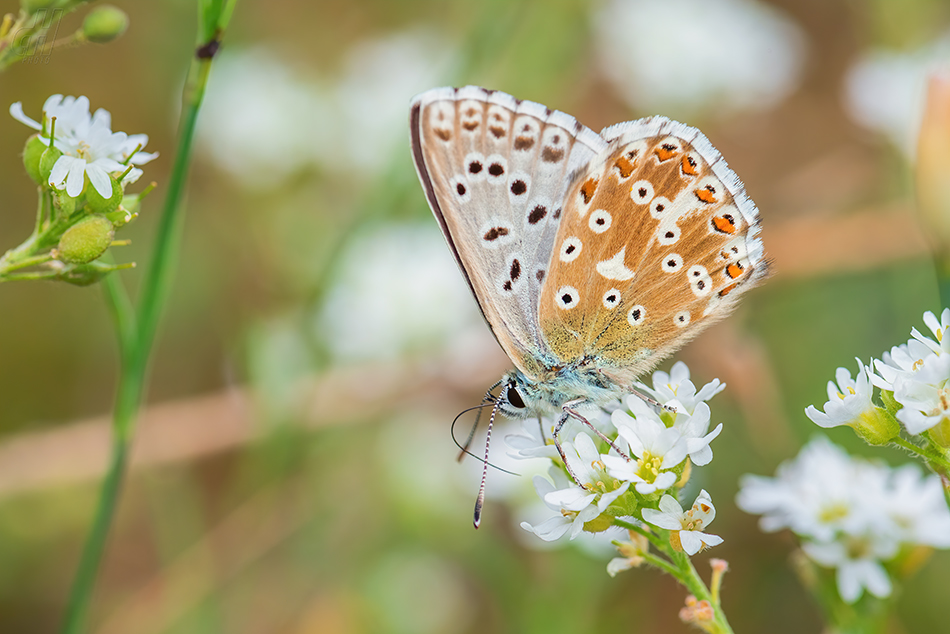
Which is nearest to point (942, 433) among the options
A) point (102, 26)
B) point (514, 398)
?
point (514, 398)

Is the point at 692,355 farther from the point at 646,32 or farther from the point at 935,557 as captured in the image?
the point at 646,32

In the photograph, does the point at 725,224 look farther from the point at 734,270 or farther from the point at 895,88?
the point at 895,88

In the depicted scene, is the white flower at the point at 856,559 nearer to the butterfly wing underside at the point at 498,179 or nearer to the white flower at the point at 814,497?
the white flower at the point at 814,497

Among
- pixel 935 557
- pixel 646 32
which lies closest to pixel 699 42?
pixel 646 32

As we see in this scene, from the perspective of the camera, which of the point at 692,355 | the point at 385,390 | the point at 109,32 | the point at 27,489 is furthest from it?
the point at 692,355

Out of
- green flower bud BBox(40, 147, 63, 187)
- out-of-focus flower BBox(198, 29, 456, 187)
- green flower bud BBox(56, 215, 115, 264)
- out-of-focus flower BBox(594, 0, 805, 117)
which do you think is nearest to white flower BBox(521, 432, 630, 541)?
green flower bud BBox(56, 215, 115, 264)
